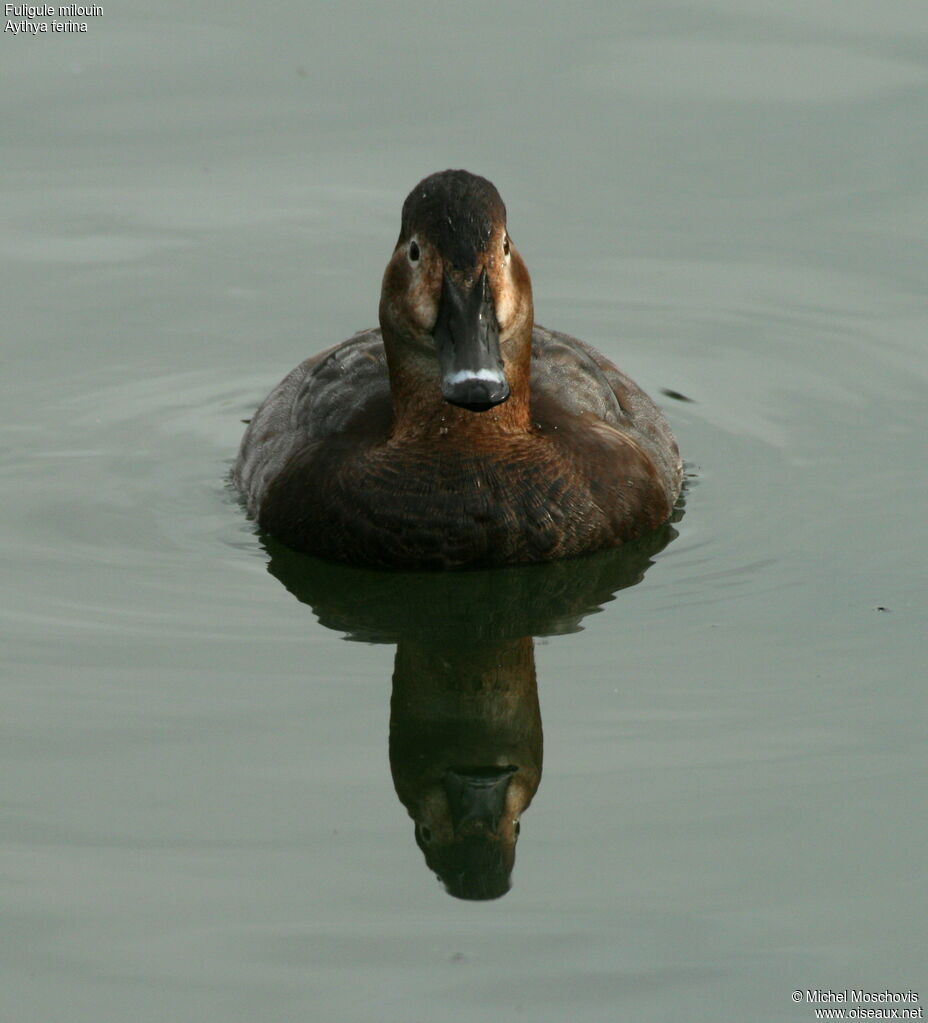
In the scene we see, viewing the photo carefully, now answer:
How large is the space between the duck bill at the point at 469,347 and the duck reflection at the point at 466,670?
38.0 inches

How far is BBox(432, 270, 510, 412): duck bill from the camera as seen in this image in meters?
8.77

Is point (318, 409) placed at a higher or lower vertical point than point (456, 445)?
lower

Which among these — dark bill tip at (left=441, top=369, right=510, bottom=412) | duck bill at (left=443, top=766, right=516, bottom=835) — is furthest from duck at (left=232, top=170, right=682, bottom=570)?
duck bill at (left=443, top=766, right=516, bottom=835)

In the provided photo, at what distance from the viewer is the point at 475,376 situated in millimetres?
8828

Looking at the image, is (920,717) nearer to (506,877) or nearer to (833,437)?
(506,877)

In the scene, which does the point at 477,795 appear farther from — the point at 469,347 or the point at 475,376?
the point at 469,347

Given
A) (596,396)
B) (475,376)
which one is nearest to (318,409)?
(596,396)

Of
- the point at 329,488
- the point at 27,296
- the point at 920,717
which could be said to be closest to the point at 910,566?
the point at 920,717

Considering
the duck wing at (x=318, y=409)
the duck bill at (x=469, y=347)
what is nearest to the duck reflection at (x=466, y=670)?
the duck wing at (x=318, y=409)

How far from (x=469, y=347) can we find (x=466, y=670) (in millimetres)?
1317

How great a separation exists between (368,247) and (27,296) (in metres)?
2.09

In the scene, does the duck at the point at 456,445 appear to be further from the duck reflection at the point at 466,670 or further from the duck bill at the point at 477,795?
the duck bill at the point at 477,795

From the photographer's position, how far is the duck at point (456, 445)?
911 cm

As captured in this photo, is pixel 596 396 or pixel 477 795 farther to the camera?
pixel 596 396
